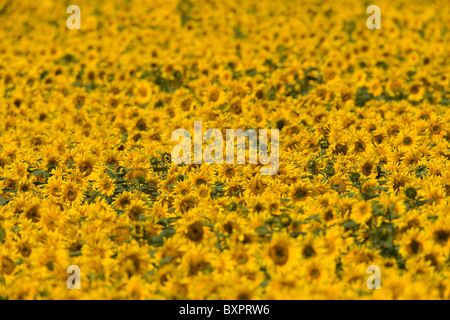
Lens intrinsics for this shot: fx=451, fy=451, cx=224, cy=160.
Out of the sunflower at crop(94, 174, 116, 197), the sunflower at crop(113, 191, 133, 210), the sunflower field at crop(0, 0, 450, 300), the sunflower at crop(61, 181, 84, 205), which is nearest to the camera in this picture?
the sunflower field at crop(0, 0, 450, 300)

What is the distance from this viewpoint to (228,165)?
7156mm

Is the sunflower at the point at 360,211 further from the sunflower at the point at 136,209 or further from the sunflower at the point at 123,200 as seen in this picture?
the sunflower at the point at 123,200

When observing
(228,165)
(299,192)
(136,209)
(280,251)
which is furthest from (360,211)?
(136,209)

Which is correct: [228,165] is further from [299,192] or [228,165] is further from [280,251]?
[280,251]

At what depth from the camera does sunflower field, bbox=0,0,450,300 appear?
5.12 meters

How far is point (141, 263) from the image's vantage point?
5.22 m

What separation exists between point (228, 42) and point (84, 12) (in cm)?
601

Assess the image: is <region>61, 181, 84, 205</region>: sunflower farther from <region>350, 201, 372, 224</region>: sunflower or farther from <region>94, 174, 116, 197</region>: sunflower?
<region>350, 201, 372, 224</region>: sunflower

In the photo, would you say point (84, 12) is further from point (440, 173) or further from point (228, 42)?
point (440, 173)

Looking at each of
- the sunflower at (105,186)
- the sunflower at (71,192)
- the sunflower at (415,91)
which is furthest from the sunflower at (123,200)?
the sunflower at (415,91)

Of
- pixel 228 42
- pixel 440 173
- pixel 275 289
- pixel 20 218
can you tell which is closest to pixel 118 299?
pixel 275 289

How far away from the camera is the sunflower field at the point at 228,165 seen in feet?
16.8

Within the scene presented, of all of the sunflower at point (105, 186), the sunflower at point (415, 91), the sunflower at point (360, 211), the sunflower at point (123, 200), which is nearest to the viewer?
the sunflower at point (360, 211)

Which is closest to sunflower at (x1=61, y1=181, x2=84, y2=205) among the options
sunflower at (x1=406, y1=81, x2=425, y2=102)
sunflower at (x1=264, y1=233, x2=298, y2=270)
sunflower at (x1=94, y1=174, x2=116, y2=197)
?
sunflower at (x1=94, y1=174, x2=116, y2=197)
